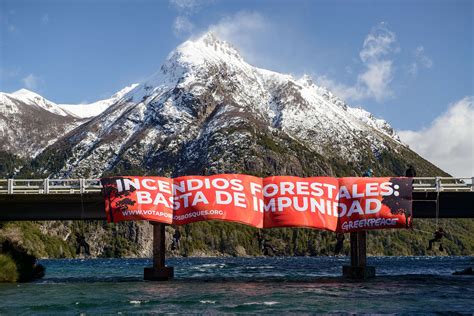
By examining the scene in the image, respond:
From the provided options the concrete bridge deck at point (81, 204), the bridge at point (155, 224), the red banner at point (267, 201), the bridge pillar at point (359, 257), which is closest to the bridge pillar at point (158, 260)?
the bridge at point (155, 224)

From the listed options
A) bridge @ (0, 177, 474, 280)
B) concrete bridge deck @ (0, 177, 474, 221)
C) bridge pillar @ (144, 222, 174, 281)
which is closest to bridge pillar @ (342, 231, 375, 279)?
bridge @ (0, 177, 474, 280)

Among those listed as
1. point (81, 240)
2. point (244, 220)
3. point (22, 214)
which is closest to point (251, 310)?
point (244, 220)

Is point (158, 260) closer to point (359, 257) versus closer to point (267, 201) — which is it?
point (267, 201)

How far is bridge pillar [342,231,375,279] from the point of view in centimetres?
6003

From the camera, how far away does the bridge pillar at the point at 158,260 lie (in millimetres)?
59469

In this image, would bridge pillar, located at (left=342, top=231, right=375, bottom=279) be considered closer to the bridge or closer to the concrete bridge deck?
the bridge

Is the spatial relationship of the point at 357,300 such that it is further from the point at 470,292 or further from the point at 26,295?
the point at 26,295

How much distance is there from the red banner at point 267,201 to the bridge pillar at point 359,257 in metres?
5.60

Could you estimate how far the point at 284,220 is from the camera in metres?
53.7

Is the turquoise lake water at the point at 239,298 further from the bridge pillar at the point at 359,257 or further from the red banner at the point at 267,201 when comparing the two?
the bridge pillar at the point at 359,257

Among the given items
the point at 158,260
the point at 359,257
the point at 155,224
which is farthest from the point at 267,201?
the point at 158,260

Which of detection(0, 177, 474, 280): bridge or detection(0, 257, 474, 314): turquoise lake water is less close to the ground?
detection(0, 177, 474, 280): bridge

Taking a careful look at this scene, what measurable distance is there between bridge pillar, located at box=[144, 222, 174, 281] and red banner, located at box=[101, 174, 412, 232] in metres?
4.56

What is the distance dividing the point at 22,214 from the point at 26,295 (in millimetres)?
16141
